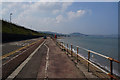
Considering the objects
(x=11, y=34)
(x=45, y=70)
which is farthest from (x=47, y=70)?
(x=11, y=34)

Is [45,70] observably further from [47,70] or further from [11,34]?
[11,34]

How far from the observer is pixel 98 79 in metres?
5.62

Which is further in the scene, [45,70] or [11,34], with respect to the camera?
[11,34]

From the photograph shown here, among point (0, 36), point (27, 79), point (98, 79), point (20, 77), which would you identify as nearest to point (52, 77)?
point (27, 79)

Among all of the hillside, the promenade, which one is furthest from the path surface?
the hillside

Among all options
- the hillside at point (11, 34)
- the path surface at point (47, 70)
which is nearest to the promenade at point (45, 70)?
the path surface at point (47, 70)

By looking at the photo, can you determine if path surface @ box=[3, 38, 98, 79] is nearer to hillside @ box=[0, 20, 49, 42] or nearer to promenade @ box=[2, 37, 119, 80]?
promenade @ box=[2, 37, 119, 80]

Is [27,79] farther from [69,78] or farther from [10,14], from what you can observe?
[10,14]

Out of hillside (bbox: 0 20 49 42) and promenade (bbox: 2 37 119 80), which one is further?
hillside (bbox: 0 20 49 42)

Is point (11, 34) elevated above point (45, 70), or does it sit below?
above

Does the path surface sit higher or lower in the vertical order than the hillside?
lower

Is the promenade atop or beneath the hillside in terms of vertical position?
beneath

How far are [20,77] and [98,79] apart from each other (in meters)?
3.95

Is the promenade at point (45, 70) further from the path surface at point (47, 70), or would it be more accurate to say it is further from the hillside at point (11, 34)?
the hillside at point (11, 34)
